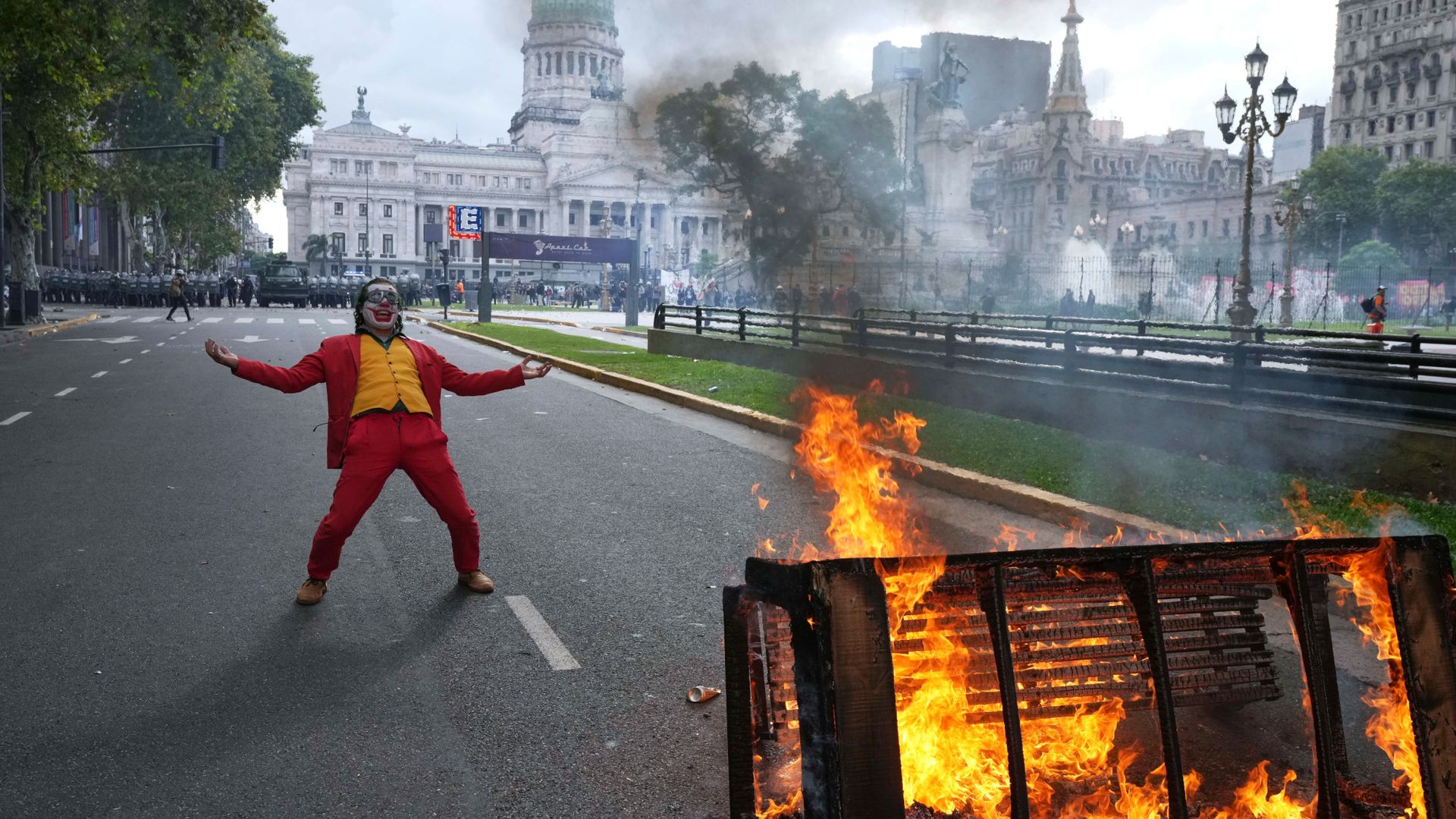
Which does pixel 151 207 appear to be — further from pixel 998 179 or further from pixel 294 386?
pixel 998 179

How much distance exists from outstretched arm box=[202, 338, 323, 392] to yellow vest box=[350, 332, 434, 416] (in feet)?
0.62

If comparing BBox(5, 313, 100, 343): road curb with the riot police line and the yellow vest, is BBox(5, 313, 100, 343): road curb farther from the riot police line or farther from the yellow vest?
the yellow vest

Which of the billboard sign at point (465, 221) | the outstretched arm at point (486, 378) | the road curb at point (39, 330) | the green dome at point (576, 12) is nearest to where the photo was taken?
the outstretched arm at point (486, 378)

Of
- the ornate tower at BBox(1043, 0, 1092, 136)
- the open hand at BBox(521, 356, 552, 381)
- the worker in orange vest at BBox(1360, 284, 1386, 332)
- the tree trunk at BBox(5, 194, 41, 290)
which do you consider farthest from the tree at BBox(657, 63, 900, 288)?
the ornate tower at BBox(1043, 0, 1092, 136)

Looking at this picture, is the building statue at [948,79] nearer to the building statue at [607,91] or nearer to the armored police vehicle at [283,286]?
the armored police vehicle at [283,286]

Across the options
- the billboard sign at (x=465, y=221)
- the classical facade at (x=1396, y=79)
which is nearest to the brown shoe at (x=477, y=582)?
the billboard sign at (x=465, y=221)

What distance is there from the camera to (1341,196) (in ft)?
262

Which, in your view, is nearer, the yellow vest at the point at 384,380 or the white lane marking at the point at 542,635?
the white lane marking at the point at 542,635

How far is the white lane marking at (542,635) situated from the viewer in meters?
4.82

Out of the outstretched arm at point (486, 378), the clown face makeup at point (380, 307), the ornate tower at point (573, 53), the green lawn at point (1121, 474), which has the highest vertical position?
the ornate tower at point (573, 53)

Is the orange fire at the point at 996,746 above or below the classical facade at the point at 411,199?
below

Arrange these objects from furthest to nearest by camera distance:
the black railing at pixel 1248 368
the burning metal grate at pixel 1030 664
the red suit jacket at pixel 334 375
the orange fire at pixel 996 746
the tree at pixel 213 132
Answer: the tree at pixel 213 132
the black railing at pixel 1248 368
the red suit jacket at pixel 334 375
the orange fire at pixel 996 746
the burning metal grate at pixel 1030 664

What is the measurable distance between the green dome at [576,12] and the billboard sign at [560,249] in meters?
22.7

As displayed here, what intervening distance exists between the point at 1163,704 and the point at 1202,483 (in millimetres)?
5938
